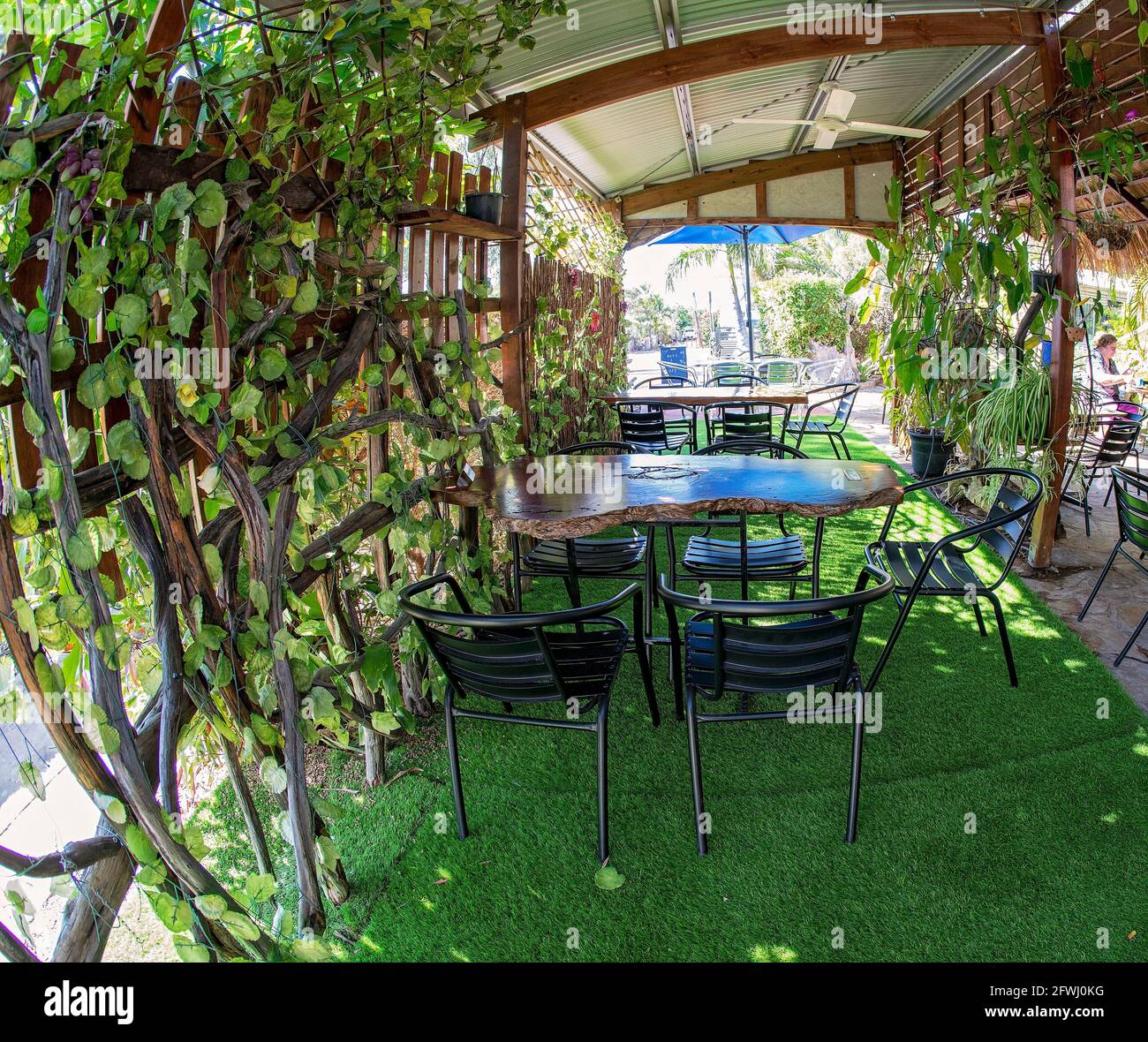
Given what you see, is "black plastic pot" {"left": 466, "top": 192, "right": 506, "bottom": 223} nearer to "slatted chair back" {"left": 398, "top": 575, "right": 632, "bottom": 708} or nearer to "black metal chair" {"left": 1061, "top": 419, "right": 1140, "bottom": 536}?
"slatted chair back" {"left": 398, "top": 575, "right": 632, "bottom": 708}

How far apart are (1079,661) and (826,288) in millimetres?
13032

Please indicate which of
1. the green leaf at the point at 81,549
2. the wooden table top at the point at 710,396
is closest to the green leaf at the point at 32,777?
the green leaf at the point at 81,549

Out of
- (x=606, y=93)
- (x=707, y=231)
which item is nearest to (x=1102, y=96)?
(x=606, y=93)

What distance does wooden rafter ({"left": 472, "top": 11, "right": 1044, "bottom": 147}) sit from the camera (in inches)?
175

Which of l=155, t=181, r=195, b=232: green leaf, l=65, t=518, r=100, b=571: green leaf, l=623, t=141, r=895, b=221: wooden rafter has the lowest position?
l=65, t=518, r=100, b=571: green leaf

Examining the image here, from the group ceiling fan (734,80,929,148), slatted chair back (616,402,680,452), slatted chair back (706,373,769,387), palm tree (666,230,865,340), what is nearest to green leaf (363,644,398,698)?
slatted chair back (616,402,680,452)

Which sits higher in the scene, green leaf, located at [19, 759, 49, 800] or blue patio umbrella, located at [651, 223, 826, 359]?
blue patio umbrella, located at [651, 223, 826, 359]

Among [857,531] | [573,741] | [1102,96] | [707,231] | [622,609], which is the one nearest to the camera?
[573,741]

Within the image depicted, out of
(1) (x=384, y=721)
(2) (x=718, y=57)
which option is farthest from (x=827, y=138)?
(1) (x=384, y=721)

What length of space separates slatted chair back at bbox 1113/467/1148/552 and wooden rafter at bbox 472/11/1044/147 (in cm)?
262

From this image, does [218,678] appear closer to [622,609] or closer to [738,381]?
[622,609]

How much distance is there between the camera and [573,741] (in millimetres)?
2986

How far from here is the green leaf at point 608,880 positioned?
2.19 meters

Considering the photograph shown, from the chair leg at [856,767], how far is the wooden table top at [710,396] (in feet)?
13.6
